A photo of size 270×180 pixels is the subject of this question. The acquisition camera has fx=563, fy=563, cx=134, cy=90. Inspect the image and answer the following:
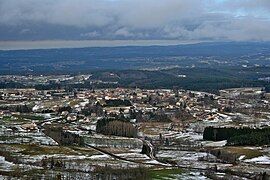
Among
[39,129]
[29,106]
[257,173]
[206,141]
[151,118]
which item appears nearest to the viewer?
[257,173]

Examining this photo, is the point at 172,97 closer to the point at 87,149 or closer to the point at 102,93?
the point at 102,93

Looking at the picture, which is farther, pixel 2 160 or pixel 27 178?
pixel 2 160

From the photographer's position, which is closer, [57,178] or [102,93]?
[57,178]

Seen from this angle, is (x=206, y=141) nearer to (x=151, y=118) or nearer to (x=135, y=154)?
(x=135, y=154)

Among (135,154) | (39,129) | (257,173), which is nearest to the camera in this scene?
(257,173)

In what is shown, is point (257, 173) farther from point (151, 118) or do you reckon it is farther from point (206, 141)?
point (151, 118)

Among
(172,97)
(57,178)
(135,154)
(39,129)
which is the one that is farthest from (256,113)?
(57,178)

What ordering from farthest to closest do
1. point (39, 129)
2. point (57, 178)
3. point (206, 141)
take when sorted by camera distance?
point (39, 129) → point (206, 141) → point (57, 178)

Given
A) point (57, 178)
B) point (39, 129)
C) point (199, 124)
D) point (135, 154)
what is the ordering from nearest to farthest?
point (57, 178) < point (135, 154) < point (39, 129) < point (199, 124)

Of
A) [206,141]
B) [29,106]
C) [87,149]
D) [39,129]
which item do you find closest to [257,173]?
[87,149]
